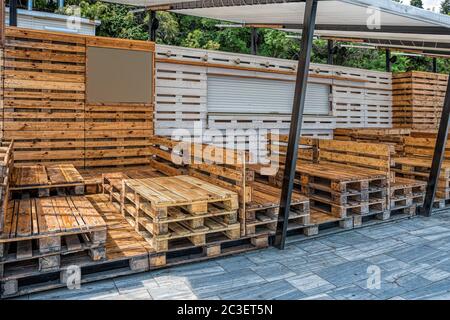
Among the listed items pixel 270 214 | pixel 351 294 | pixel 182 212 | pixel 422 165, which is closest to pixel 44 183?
pixel 182 212

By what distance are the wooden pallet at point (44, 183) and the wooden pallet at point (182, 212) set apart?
124cm

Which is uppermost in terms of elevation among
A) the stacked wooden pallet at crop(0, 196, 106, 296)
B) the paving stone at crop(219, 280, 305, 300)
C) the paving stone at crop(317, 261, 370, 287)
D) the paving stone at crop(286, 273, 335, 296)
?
the stacked wooden pallet at crop(0, 196, 106, 296)

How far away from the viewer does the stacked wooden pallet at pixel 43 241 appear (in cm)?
380

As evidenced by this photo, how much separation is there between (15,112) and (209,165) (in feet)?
15.3

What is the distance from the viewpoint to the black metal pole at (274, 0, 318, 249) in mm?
4957

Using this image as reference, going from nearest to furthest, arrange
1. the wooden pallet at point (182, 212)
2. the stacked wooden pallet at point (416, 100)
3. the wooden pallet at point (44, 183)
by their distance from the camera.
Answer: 1. the wooden pallet at point (182, 212)
2. the wooden pallet at point (44, 183)
3. the stacked wooden pallet at point (416, 100)

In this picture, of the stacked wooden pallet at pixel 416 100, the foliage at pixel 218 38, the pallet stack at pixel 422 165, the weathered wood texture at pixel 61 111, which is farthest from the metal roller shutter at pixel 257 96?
the foliage at pixel 218 38

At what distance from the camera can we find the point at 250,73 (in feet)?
36.3

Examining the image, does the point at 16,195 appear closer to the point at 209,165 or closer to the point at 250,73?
the point at 209,165

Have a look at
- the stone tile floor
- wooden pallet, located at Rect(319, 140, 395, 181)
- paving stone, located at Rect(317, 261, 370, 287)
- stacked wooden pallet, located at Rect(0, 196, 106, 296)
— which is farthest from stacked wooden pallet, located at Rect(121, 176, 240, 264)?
wooden pallet, located at Rect(319, 140, 395, 181)

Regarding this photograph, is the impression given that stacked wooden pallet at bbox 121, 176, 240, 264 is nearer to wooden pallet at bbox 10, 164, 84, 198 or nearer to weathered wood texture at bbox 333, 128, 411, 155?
wooden pallet at bbox 10, 164, 84, 198

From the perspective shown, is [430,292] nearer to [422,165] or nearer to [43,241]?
[43,241]

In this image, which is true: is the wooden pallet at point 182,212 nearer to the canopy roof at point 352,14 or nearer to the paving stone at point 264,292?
the paving stone at point 264,292

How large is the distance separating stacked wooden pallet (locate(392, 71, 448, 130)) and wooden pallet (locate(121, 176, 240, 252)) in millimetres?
10905
